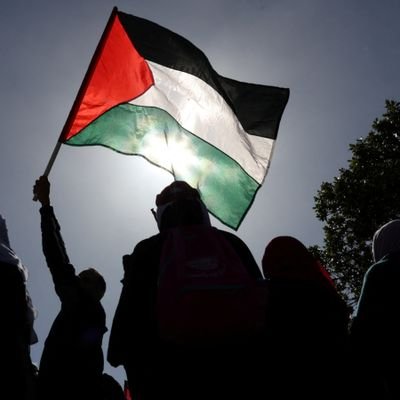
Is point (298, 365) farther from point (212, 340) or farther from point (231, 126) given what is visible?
point (231, 126)

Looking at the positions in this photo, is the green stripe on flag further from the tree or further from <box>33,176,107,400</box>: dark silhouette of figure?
the tree

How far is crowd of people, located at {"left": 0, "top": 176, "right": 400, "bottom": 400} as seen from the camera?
192 centimetres

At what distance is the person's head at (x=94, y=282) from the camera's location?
12.3 ft

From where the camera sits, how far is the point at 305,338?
2.25 meters

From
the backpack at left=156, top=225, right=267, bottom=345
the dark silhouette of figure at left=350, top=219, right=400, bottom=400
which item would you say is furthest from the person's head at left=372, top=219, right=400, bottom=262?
the backpack at left=156, top=225, right=267, bottom=345

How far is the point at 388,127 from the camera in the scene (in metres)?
14.2

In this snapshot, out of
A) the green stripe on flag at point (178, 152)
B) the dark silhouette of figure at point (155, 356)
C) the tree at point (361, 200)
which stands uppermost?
the tree at point (361, 200)

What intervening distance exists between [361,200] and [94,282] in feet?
35.2

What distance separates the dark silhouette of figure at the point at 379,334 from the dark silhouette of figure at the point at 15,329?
5.36 ft

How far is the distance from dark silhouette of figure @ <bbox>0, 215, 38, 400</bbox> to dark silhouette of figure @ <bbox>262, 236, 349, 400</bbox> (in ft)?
3.94

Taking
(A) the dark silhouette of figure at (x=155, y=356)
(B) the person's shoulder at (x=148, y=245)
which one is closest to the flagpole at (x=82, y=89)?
(B) the person's shoulder at (x=148, y=245)

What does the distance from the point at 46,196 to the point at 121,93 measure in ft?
6.03

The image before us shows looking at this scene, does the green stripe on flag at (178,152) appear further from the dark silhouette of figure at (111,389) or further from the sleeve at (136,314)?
the sleeve at (136,314)

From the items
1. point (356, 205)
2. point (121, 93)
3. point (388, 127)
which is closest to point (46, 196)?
point (121, 93)
